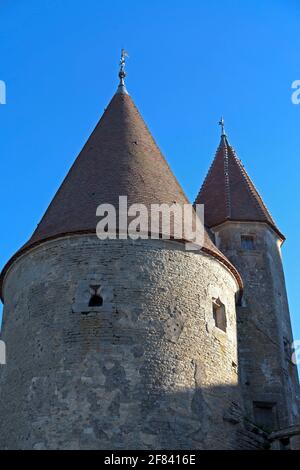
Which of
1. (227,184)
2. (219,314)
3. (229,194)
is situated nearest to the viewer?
(219,314)

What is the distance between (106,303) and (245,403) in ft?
15.9

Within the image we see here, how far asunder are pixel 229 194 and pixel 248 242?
180 centimetres

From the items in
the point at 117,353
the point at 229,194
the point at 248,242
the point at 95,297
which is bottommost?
the point at 117,353

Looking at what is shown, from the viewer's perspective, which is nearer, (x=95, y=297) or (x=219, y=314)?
(x=95, y=297)

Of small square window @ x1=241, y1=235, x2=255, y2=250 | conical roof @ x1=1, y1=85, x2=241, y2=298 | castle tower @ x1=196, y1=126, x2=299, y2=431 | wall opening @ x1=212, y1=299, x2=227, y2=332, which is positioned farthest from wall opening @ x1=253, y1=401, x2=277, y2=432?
small square window @ x1=241, y1=235, x2=255, y2=250

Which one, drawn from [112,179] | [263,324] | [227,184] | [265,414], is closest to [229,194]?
[227,184]

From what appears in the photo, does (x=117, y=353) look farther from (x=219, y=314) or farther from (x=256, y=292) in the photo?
(x=256, y=292)

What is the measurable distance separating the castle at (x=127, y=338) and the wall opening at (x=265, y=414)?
3 cm

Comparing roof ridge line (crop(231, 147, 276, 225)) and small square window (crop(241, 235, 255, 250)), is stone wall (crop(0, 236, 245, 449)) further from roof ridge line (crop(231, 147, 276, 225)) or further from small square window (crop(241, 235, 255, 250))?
roof ridge line (crop(231, 147, 276, 225))

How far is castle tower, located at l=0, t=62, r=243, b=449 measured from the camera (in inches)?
468

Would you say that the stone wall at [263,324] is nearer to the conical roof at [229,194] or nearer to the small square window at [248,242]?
the small square window at [248,242]

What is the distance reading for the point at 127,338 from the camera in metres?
12.5
